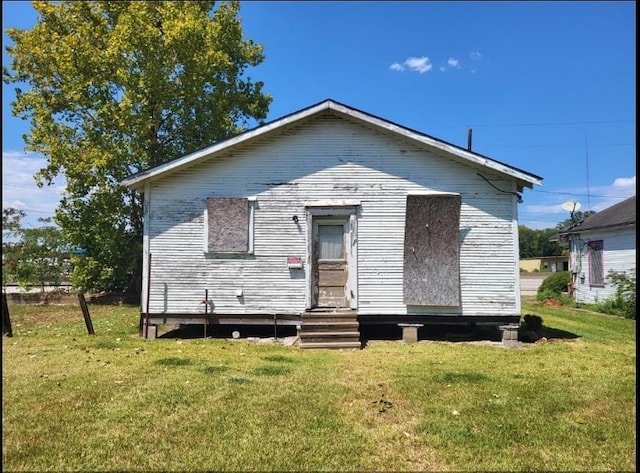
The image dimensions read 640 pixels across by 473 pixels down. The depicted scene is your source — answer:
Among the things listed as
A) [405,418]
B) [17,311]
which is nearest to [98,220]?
[17,311]

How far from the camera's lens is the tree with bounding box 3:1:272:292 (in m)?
17.8

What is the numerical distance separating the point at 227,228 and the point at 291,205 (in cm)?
145

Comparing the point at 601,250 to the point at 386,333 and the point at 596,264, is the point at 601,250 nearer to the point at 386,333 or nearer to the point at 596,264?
the point at 596,264

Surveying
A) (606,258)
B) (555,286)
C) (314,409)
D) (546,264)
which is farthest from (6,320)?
(546,264)

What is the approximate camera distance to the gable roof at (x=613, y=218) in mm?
17391

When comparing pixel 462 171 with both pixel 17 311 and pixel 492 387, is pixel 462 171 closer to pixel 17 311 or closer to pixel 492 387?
pixel 492 387

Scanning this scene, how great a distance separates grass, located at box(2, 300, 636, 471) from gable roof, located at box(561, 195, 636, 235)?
10043 mm

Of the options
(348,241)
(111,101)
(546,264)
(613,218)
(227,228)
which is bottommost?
(348,241)

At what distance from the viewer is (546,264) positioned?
60.3 metres

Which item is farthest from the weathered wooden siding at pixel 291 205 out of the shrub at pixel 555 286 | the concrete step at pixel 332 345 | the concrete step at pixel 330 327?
the shrub at pixel 555 286

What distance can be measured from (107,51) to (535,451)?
18384 mm

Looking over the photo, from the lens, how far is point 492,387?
6297mm

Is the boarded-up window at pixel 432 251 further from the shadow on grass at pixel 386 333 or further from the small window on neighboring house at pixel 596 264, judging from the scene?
the small window on neighboring house at pixel 596 264

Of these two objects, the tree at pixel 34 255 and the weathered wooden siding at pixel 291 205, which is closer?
the weathered wooden siding at pixel 291 205
